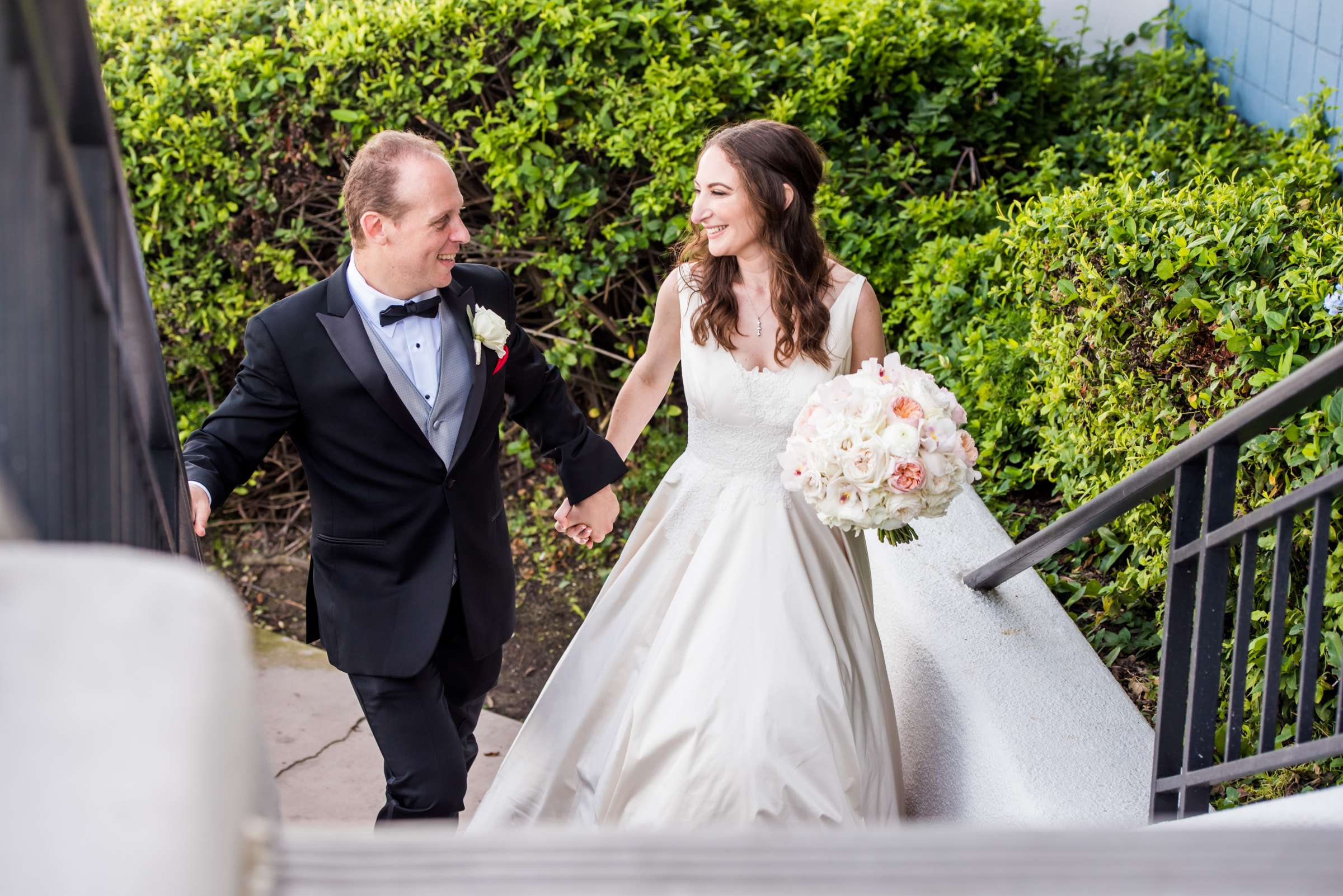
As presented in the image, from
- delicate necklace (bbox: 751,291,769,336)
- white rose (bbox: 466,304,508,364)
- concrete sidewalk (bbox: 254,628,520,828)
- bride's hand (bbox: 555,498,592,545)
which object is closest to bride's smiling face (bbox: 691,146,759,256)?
delicate necklace (bbox: 751,291,769,336)

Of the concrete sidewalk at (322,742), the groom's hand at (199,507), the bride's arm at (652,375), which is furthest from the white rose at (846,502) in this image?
the concrete sidewalk at (322,742)

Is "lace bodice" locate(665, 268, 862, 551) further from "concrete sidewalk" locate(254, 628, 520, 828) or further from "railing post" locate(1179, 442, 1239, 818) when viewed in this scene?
"concrete sidewalk" locate(254, 628, 520, 828)

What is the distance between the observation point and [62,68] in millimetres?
1392

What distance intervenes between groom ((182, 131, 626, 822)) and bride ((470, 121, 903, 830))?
37cm

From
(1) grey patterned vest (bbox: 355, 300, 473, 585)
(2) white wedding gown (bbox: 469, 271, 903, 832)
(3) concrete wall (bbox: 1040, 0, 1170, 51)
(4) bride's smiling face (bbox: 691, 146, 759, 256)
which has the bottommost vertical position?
(2) white wedding gown (bbox: 469, 271, 903, 832)

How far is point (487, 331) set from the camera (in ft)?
10.4

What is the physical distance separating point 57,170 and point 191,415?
4.68 meters

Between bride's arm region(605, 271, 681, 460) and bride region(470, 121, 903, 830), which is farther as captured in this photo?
bride's arm region(605, 271, 681, 460)

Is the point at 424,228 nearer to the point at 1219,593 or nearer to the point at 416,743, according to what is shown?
the point at 416,743

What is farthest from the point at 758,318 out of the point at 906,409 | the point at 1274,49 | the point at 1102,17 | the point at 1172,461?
the point at 1102,17

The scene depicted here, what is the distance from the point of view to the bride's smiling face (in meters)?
3.42

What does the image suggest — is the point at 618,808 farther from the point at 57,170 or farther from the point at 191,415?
the point at 191,415

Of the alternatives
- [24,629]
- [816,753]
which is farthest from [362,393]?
[24,629]

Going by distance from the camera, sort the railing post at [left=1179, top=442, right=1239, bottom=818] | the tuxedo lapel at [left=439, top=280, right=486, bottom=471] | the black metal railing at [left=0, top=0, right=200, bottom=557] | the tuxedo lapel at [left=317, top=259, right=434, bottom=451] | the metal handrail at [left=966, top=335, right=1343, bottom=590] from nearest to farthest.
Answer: the black metal railing at [left=0, top=0, right=200, bottom=557] → the metal handrail at [left=966, top=335, right=1343, bottom=590] → the railing post at [left=1179, top=442, right=1239, bottom=818] → the tuxedo lapel at [left=317, top=259, right=434, bottom=451] → the tuxedo lapel at [left=439, top=280, right=486, bottom=471]
